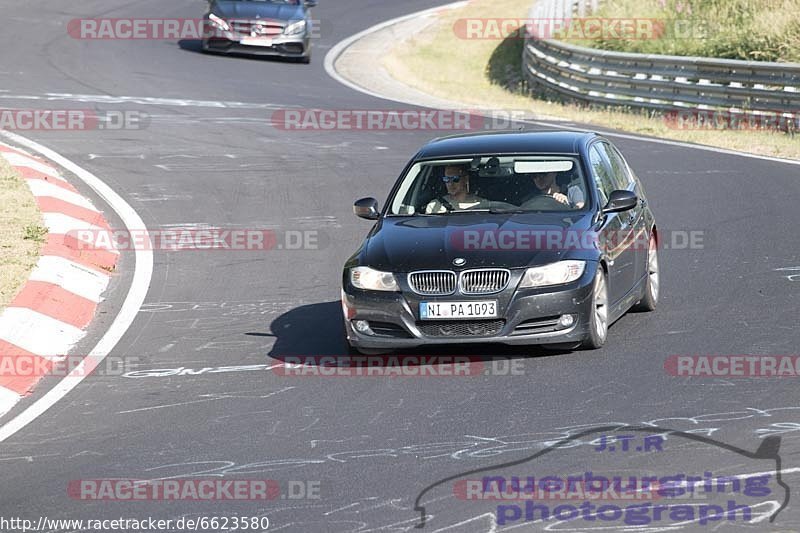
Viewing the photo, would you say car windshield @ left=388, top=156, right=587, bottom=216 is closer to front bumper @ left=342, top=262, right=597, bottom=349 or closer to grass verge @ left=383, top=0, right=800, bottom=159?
front bumper @ left=342, top=262, right=597, bottom=349

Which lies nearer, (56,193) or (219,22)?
(56,193)

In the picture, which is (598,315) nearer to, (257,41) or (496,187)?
(496,187)

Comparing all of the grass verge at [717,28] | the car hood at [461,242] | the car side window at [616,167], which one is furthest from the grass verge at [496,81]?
the car hood at [461,242]

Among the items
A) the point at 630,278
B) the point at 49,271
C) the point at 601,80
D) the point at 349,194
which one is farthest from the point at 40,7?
the point at 630,278

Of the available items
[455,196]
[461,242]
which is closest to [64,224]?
[455,196]

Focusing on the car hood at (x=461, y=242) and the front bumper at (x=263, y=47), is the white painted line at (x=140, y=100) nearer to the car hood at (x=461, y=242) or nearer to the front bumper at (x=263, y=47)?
the front bumper at (x=263, y=47)

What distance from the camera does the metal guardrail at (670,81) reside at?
2298 cm

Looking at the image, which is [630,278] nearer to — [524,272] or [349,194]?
[524,272]

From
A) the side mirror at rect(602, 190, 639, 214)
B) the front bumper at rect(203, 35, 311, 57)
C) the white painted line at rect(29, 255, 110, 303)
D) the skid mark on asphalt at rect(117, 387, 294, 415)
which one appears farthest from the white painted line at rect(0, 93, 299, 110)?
the skid mark on asphalt at rect(117, 387, 294, 415)


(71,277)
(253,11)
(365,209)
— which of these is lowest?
(253,11)

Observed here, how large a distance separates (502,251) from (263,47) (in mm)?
20760

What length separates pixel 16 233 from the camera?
43.1ft

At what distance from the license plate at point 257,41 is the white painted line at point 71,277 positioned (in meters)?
17.5

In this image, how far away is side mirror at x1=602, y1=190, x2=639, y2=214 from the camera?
10.1m
